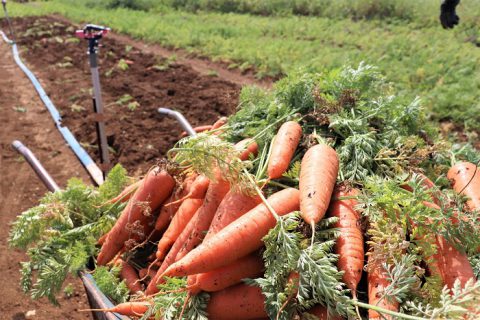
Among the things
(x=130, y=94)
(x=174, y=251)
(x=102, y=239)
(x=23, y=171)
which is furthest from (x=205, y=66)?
(x=174, y=251)

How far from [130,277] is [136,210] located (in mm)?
434

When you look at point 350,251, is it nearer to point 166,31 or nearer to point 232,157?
point 232,157

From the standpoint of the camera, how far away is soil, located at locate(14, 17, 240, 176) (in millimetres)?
6789

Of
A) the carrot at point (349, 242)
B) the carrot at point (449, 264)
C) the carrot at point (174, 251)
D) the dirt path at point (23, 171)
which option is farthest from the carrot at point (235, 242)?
the dirt path at point (23, 171)

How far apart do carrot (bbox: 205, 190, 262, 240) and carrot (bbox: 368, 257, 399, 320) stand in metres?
0.71

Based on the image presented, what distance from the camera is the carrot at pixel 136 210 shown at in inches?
113

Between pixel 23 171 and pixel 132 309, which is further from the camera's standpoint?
pixel 23 171

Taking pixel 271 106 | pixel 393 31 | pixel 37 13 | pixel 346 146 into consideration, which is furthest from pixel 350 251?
pixel 37 13

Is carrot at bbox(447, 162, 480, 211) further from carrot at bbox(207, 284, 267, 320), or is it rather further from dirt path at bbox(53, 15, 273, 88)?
dirt path at bbox(53, 15, 273, 88)

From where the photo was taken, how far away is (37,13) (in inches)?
930

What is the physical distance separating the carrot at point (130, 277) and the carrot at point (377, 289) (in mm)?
1424

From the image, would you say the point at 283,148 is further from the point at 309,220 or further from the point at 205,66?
the point at 205,66

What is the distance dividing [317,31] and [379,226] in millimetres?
13058

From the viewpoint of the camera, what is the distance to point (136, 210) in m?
2.87
